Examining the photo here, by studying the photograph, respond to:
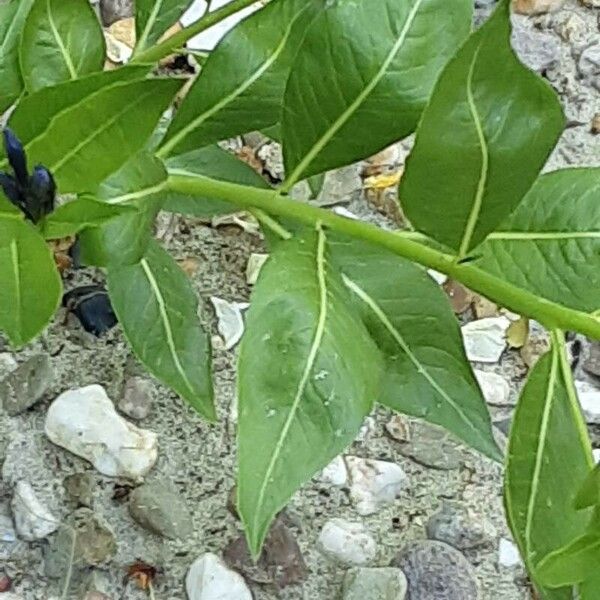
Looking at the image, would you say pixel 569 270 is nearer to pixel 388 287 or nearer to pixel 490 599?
pixel 388 287

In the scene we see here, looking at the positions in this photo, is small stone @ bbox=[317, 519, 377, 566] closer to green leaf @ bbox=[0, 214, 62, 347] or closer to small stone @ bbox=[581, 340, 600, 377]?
small stone @ bbox=[581, 340, 600, 377]

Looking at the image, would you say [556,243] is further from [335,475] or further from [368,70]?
[335,475]

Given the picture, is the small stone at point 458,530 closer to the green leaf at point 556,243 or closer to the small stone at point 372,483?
the small stone at point 372,483

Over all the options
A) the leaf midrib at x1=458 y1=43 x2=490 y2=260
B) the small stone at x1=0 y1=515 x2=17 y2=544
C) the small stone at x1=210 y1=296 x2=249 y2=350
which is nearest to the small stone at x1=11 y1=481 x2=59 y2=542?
the small stone at x1=0 y1=515 x2=17 y2=544

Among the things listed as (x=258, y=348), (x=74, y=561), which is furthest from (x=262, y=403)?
(x=74, y=561)

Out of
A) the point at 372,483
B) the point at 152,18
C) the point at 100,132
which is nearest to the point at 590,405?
the point at 372,483

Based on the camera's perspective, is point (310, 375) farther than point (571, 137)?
No

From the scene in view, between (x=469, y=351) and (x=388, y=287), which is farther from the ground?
(x=388, y=287)
